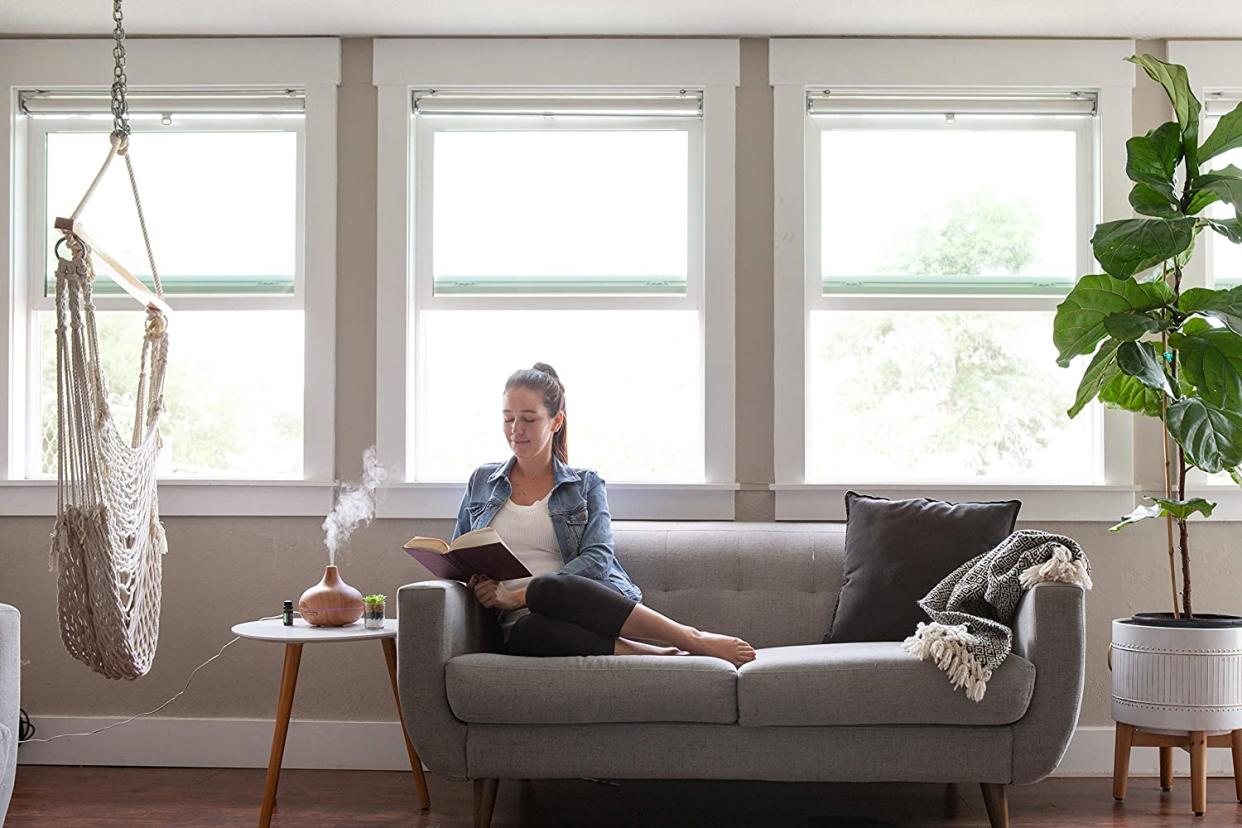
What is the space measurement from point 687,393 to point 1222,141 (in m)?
1.83

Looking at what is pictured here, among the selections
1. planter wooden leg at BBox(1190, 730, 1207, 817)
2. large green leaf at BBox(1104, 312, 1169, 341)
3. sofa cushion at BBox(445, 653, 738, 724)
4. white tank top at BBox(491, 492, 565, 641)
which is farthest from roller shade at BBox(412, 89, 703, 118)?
planter wooden leg at BBox(1190, 730, 1207, 817)

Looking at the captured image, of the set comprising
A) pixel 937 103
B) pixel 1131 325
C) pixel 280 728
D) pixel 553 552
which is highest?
pixel 937 103

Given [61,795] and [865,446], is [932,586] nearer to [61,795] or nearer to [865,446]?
[865,446]

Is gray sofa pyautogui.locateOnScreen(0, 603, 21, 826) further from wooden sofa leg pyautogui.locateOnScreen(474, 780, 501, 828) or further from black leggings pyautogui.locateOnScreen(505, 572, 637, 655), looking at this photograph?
black leggings pyautogui.locateOnScreen(505, 572, 637, 655)

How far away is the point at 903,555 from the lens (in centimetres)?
357

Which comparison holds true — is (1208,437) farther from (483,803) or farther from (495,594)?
(483,803)

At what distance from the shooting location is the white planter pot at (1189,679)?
344cm

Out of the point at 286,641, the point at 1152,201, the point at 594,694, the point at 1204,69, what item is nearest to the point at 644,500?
the point at 594,694

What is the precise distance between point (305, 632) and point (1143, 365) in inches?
97.1

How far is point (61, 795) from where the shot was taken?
3717 millimetres

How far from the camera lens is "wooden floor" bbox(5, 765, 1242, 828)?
3451 millimetres

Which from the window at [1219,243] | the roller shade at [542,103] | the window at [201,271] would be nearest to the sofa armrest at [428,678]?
the window at [201,271]

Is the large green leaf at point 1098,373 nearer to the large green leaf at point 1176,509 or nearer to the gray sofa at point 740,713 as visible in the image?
the large green leaf at point 1176,509

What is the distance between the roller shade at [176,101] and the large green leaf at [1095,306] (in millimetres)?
2619
